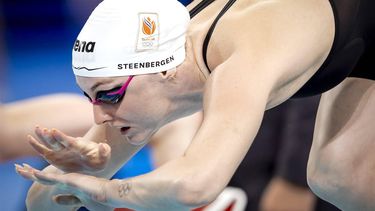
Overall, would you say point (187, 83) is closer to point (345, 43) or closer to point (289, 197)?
point (345, 43)

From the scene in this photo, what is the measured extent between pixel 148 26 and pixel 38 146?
1.79 ft

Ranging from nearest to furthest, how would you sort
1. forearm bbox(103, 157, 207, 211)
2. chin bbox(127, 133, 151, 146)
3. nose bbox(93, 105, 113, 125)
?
forearm bbox(103, 157, 207, 211), nose bbox(93, 105, 113, 125), chin bbox(127, 133, 151, 146)

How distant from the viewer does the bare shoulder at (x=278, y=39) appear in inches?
98.7

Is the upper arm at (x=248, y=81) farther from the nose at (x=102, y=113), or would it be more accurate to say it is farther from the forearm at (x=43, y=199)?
the forearm at (x=43, y=199)

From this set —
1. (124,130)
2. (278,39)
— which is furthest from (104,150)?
(278,39)

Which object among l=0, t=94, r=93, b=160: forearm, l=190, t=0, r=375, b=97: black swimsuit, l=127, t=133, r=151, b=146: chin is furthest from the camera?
l=0, t=94, r=93, b=160: forearm

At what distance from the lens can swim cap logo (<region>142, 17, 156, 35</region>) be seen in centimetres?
279

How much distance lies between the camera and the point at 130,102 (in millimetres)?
2830

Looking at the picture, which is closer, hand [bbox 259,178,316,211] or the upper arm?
the upper arm

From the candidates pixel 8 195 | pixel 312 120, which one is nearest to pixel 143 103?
pixel 312 120

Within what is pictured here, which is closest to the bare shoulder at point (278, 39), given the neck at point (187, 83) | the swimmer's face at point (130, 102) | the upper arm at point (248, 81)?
the upper arm at point (248, 81)

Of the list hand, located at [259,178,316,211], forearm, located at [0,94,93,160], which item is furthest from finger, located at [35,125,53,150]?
hand, located at [259,178,316,211]

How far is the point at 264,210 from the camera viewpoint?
5.32m

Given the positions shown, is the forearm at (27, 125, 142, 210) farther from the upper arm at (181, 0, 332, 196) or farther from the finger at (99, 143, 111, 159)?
the upper arm at (181, 0, 332, 196)
